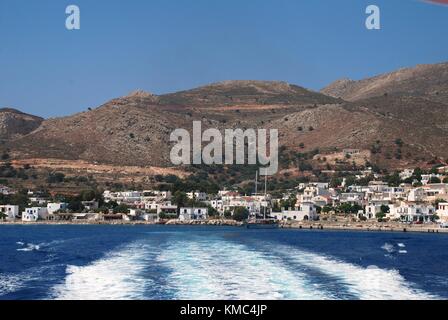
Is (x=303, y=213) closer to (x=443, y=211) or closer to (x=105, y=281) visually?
(x=443, y=211)

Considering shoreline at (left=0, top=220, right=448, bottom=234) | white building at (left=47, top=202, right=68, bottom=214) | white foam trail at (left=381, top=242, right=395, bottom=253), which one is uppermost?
white building at (left=47, top=202, right=68, bottom=214)

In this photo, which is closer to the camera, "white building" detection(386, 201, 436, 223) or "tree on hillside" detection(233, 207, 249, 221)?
"white building" detection(386, 201, 436, 223)

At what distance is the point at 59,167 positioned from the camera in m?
102

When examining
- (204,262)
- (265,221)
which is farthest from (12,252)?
(265,221)

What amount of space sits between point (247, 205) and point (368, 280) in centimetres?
6852

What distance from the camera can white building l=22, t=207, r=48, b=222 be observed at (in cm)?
8506

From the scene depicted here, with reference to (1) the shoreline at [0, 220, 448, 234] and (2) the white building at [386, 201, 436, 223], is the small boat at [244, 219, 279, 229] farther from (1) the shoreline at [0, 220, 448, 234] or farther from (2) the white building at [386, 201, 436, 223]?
(2) the white building at [386, 201, 436, 223]

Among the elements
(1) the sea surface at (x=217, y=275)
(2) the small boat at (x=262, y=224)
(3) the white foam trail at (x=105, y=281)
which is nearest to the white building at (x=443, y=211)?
(2) the small boat at (x=262, y=224)

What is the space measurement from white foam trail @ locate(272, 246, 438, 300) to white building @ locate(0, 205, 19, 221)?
6428 cm

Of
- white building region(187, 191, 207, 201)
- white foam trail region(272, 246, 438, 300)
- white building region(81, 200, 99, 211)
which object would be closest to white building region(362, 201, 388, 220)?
white building region(187, 191, 207, 201)

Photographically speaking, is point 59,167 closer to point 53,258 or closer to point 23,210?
point 23,210

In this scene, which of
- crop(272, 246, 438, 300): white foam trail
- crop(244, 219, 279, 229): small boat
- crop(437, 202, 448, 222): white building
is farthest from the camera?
crop(244, 219, 279, 229): small boat

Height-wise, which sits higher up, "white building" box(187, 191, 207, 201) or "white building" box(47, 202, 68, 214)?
"white building" box(187, 191, 207, 201)
